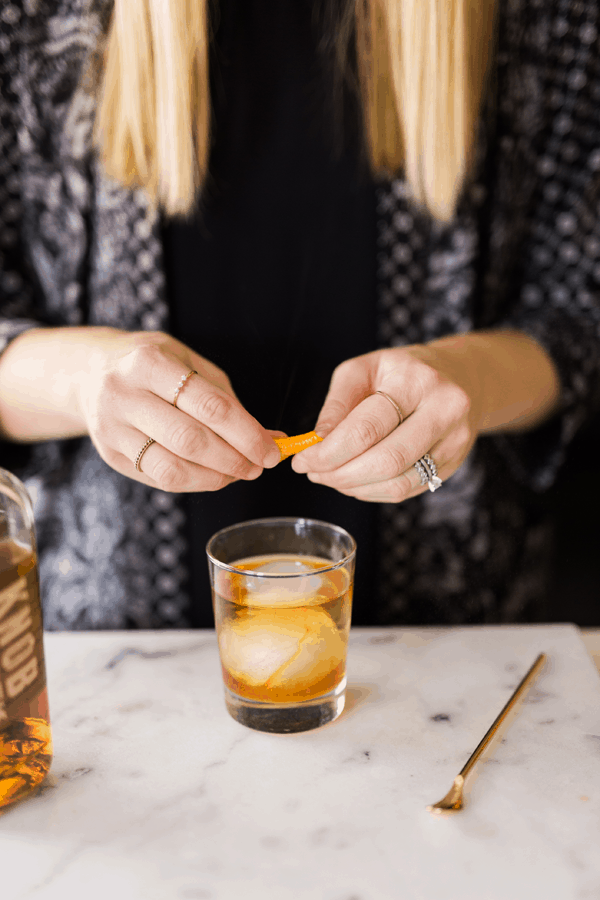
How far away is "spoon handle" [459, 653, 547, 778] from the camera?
595mm

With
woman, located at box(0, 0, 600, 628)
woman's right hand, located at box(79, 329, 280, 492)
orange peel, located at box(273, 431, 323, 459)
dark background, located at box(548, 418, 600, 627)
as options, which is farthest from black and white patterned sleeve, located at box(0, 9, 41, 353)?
dark background, located at box(548, 418, 600, 627)

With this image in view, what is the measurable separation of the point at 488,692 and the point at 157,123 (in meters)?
0.78

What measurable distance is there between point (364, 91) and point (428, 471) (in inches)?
24.0

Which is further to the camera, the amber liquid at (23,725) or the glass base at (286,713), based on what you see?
the glass base at (286,713)

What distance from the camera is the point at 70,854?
1.70 feet

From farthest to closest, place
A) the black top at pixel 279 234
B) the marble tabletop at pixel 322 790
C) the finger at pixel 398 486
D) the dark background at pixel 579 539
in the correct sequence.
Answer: the dark background at pixel 579 539, the black top at pixel 279 234, the finger at pixel 398 486, the marble tabletop at pixel 322 790

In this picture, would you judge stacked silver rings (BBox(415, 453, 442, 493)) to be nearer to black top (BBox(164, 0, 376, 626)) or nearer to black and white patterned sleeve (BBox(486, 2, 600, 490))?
black top (BBox(164, 0, 376, 626))

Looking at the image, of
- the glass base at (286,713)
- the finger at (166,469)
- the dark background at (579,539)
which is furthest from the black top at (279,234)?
the dark background at (579,539)

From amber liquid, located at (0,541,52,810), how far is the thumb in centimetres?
29

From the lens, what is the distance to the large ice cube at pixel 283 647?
1.99ft

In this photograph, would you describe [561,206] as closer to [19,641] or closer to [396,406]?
[396,406]

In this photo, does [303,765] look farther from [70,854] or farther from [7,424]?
[7,424]

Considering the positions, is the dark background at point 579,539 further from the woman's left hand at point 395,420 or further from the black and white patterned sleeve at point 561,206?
the woman's left hand at point 395,420

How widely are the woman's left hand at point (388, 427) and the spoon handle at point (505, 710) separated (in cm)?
21
